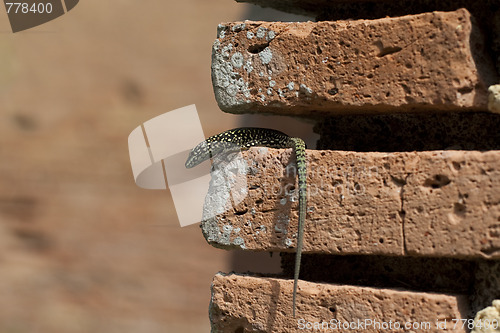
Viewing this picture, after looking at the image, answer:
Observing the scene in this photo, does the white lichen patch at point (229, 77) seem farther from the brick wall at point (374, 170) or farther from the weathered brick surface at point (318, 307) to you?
the weathered brick surface at point (318, 307)

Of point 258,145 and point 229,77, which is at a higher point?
point 229,77

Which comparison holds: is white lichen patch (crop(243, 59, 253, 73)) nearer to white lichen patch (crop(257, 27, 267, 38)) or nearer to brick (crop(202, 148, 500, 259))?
white lichen patch (crop(257, 27, 267, 38))

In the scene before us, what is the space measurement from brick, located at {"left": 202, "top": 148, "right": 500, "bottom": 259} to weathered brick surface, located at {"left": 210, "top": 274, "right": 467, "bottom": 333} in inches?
3.9

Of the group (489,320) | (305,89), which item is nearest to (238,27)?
(305,89)

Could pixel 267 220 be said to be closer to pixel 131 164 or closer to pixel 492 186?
pixel 492 186

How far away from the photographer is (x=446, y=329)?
4.60 ft

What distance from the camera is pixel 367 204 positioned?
4.83ft

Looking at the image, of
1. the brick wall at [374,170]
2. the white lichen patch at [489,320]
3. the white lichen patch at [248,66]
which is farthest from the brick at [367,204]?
the white lichen patch at [248,66]

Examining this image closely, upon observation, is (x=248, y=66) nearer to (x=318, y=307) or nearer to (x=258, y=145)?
(x=258, y=145)

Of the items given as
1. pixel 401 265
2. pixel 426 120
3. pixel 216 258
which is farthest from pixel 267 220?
pixel 216 258

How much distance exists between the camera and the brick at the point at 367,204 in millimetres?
1380

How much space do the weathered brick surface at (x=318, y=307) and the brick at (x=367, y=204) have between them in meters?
0.10

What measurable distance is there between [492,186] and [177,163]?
1.24m

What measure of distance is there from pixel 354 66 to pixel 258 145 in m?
0.46
